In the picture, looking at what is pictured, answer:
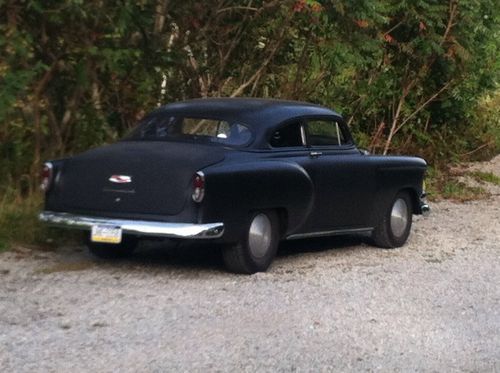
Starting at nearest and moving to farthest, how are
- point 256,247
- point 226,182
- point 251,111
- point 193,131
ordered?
1. point 226,182
2. point 256,247
3. point 193,131
4. point 251,111

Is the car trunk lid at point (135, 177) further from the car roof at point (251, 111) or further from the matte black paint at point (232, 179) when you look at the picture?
the car roof at point (251, 111)

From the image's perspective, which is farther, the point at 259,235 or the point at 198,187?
the point at 259,235

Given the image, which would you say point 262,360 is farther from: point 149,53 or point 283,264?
point 149,53

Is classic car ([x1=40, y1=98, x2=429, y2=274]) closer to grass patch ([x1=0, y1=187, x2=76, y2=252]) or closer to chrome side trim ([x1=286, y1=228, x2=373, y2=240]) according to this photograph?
chrome side trim ([x1=286, y1=228, x2=373, y2=240])

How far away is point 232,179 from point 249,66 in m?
5.63

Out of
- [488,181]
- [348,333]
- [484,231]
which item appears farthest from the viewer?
[488,181]

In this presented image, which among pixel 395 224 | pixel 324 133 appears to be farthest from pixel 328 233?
pixel 395 224

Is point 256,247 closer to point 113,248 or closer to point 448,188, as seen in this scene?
point 113,248

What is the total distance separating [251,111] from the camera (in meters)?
10.8

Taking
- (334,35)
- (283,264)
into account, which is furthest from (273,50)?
(283,264)

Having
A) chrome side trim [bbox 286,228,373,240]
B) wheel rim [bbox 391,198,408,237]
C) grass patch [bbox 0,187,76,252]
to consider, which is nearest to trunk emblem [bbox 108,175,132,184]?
grass patch [bbox 0,187,76,252]

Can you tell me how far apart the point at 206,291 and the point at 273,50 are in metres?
6.29

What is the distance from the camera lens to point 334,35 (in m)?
15.5

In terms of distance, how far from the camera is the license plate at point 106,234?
9773 mm
